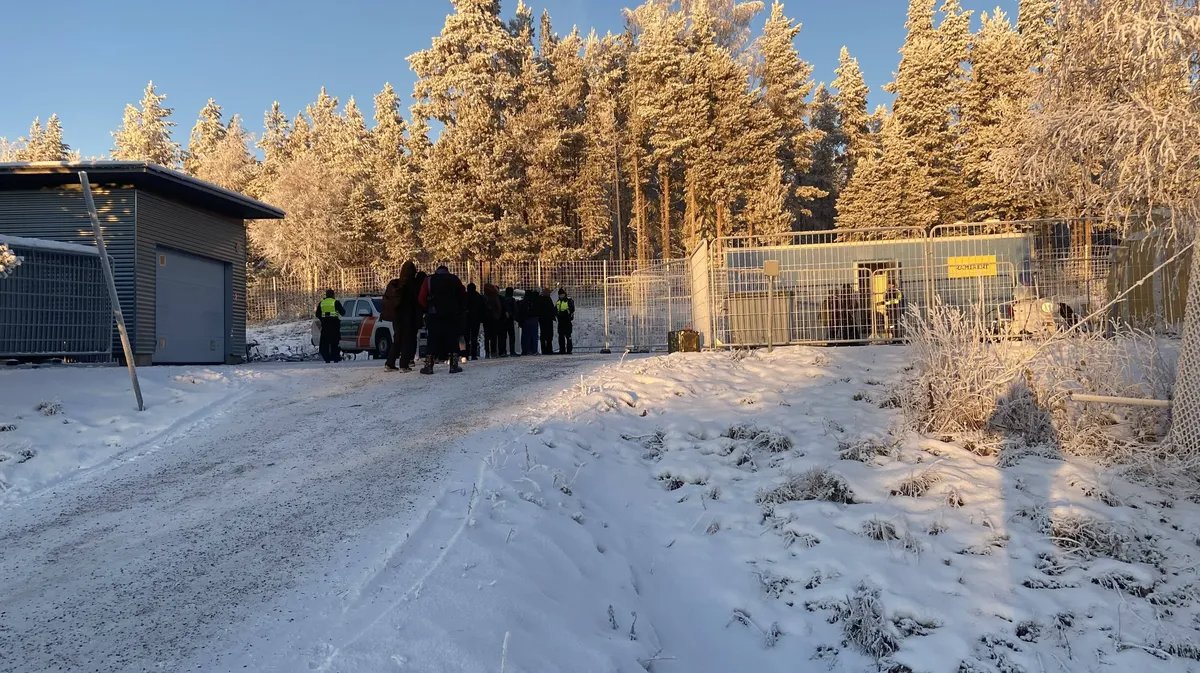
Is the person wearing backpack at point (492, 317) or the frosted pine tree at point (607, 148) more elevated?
the frosted pine tree at point (607, 148)

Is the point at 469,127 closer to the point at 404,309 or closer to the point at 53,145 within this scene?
the point at 404,309

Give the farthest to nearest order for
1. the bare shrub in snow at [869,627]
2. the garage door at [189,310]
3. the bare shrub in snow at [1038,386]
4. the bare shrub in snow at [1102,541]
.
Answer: the garage door at [189,310]
the bare shrub in snow at [1038,386]
the bare shrub in snow at [1102,541]
the bare shrub in snow at [869,627]

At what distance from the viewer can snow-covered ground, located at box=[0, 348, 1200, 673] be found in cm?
326

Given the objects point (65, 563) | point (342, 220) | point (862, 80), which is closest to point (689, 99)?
point (862, 80)

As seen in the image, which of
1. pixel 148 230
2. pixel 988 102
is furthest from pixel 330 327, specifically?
pixel 988 102

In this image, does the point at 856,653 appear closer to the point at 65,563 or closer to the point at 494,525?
the point at 494,525

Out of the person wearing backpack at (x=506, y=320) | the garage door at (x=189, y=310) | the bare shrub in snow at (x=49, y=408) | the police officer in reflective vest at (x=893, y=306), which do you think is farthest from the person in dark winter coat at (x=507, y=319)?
the bare shrub in snow at (x=49, y=408)

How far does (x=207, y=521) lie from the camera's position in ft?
15.4

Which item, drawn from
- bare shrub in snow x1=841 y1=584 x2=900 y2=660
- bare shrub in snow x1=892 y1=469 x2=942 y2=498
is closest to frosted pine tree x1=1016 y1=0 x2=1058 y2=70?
bare shrub in snow x1=892 y1=469 x2=942 y2=498

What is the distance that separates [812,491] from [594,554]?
2.08 metres

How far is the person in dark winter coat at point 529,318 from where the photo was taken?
17281 millimetres

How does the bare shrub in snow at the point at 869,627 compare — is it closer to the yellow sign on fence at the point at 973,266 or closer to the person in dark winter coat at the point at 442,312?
the person in dark winter coat at the point at 442,312

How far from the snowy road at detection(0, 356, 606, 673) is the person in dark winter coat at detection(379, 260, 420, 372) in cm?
285

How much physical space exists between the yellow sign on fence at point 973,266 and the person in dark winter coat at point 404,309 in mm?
8424
